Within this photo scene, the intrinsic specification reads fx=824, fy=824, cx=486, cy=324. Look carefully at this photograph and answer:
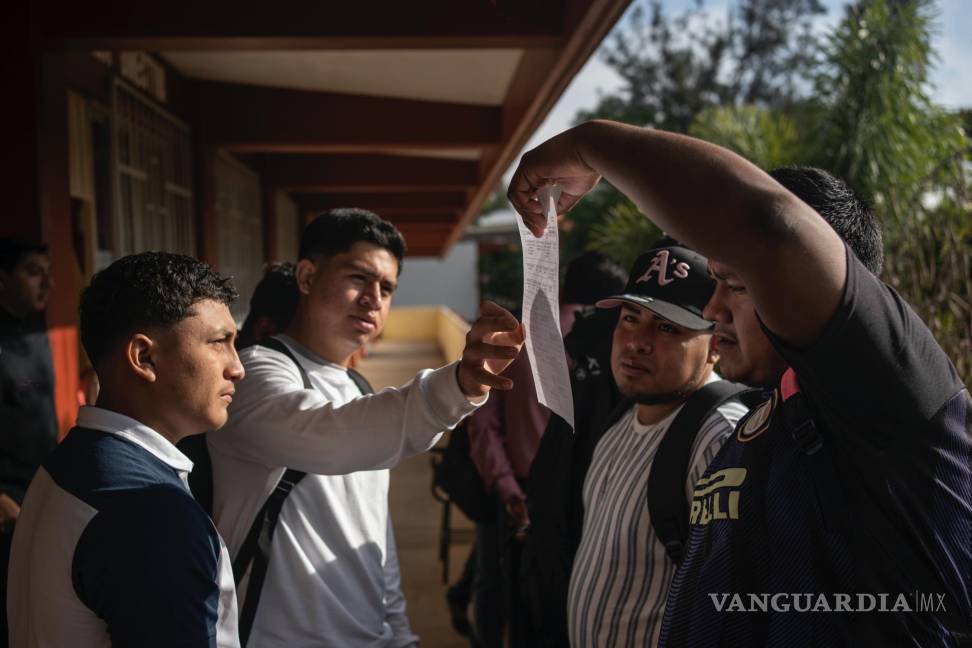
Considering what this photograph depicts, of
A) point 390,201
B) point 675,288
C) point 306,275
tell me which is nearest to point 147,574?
point 306,275

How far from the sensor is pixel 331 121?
687 centimetres

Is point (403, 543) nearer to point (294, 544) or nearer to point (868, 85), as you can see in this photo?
point (294, 544)

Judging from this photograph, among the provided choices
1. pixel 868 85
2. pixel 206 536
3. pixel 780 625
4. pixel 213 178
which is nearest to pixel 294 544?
pixel 206 536

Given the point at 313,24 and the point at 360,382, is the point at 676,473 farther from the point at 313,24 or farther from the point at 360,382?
the point at 313,24

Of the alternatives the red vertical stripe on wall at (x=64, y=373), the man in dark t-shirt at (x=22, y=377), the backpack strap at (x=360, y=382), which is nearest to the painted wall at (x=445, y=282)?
the red vertical stripe on wall at (x=64, y=373)

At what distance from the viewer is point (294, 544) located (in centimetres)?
184

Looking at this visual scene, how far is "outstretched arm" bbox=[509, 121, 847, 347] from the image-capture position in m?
0.85

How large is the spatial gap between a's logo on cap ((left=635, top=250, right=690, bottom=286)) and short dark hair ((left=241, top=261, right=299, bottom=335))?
45.6 inches

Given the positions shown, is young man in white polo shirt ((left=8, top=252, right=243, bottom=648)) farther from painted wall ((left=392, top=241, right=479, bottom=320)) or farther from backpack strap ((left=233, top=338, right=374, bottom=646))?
painted wall ((left=392, top=241, right=479, bottom=320))

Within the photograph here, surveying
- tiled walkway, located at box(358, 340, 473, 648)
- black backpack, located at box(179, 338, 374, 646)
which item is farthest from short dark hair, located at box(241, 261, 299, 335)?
tiled walkway, located at box(358, 340, 473, 648)

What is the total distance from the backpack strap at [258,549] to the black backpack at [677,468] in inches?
31.3

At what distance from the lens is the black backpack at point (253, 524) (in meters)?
1.78

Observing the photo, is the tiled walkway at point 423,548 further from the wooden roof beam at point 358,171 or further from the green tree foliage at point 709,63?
the green tree foliage at point 709,63

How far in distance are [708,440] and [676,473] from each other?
0.10 meters
